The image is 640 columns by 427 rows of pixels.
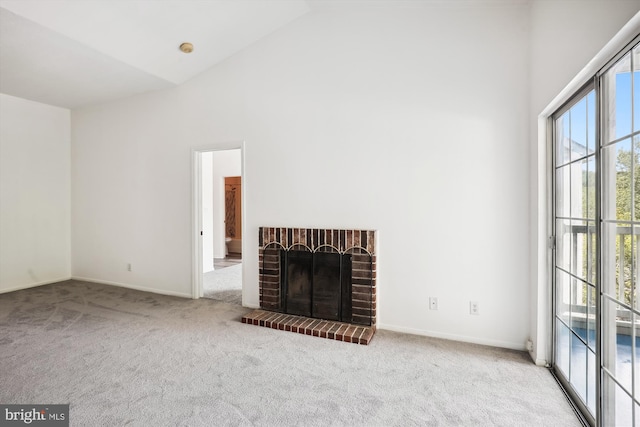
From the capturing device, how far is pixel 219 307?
3930 millimetres

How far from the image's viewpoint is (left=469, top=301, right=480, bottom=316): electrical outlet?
2930 millimetres

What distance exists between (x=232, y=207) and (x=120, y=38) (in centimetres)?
511

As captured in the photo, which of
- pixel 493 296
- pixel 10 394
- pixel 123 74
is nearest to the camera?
pixel 10 394

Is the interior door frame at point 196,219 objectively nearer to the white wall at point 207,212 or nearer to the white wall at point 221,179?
the white wall at point 207,212

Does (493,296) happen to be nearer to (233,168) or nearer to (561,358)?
(561,358)

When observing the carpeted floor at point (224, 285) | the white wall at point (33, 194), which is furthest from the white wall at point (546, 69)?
the white wall at point (33, 194)

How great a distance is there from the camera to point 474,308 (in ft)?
9.64

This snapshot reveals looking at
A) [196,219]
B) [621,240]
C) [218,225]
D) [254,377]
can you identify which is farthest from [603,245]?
[218,225]

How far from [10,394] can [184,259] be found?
230cm

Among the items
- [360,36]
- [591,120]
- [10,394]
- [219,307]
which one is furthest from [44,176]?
[591,120]

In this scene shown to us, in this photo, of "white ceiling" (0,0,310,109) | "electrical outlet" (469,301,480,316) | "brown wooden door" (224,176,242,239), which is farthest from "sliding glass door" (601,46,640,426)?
"brown wooden door" (224,176,242,239)

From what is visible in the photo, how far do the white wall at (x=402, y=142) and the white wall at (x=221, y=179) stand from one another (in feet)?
10.9

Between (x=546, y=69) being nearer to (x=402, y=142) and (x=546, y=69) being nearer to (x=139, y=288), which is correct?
(x=402, y=142)

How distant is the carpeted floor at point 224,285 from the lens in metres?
4.36
